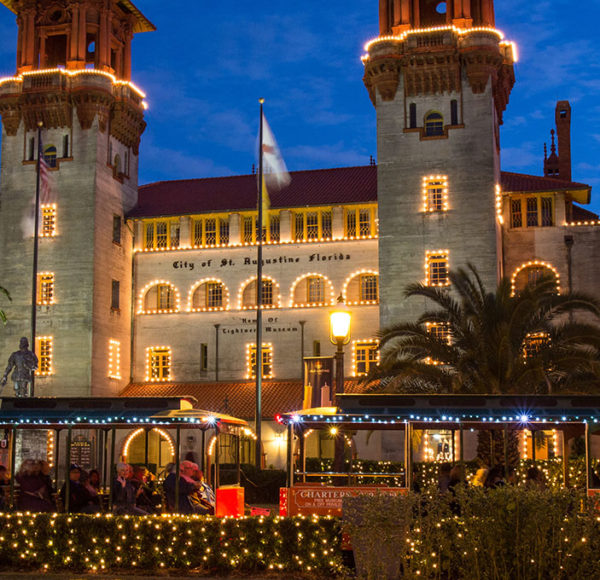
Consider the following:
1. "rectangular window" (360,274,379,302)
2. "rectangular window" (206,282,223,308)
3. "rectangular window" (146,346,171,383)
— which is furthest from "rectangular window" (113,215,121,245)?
"rectangular window" (360,274,379,302)

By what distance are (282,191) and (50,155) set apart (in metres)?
13.5

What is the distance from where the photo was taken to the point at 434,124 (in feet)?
160

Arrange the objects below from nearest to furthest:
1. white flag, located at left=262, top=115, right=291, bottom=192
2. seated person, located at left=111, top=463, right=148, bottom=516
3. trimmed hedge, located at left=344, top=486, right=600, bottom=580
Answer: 1. trimmed hedge, located at left=344, top=486, right=600, bottom=580
2. seated person, located at left=111, top=463, right=148, bottom=516
3. white flag, located at left=262, top=115, right=291, bottom=192

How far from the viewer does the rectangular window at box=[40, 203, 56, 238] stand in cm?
5212

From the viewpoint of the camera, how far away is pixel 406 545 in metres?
13.2

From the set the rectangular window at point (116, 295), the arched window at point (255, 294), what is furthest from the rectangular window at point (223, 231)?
the rectangular window at point (116, 295)

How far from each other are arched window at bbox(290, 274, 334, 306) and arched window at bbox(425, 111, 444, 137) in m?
9.89

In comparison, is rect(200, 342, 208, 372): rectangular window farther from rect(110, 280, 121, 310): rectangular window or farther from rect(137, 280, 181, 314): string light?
rect(110, 280, 121, 310): rectangular window

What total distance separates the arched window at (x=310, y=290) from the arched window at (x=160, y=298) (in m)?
7.47

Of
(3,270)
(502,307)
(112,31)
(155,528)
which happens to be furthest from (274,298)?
(155,528)

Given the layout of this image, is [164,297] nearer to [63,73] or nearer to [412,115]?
[63,73]

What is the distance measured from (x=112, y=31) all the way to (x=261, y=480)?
31144 millimetres

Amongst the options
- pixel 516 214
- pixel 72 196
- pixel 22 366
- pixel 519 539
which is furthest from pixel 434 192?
pixel 519 539

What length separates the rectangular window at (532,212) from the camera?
50344 mm
